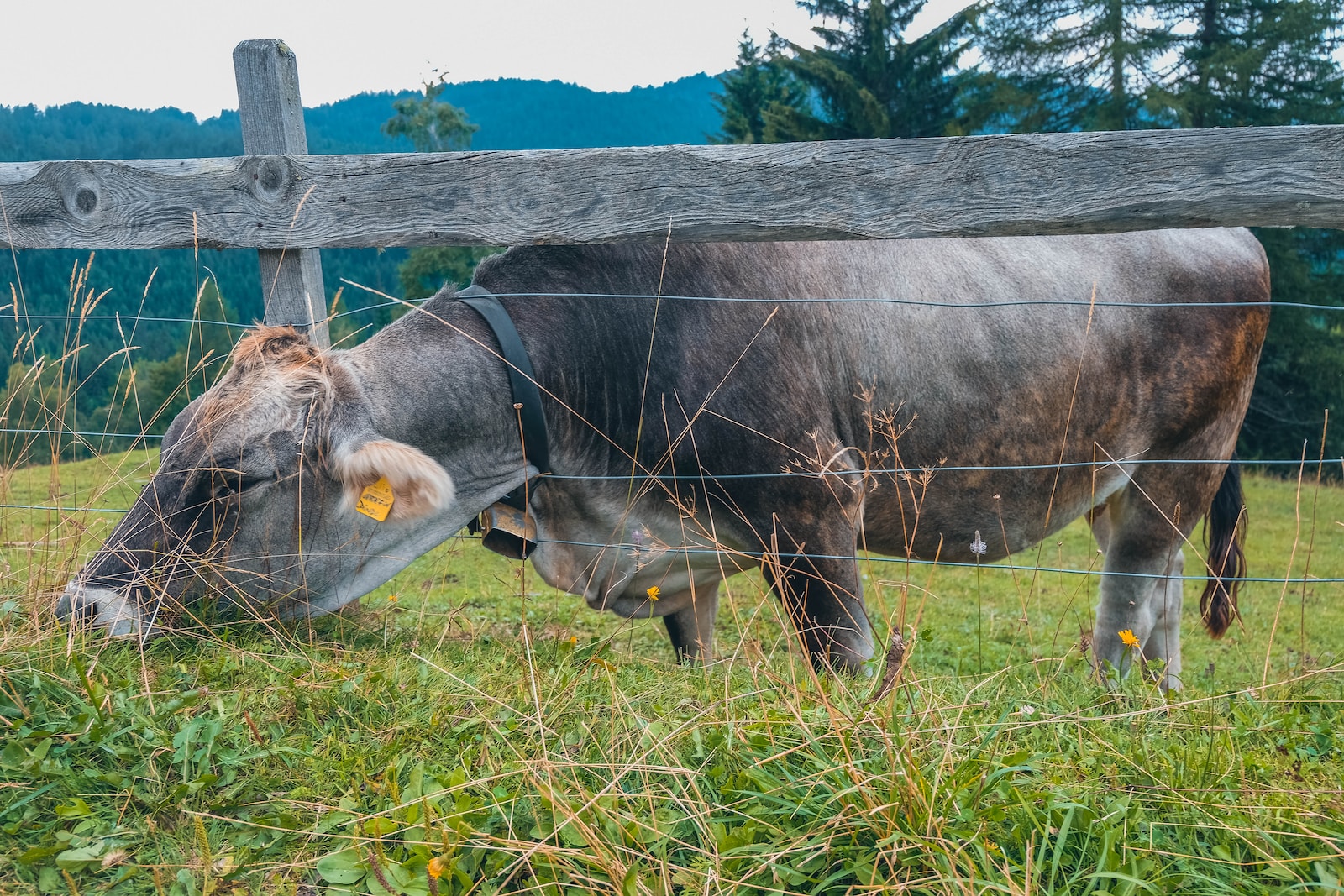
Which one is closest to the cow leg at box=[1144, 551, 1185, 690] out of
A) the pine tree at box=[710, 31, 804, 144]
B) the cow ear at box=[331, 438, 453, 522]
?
the cow ear at box=[331, 438, 453, 522]

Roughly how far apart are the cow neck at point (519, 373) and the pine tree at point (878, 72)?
2252cm

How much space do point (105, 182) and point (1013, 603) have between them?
305 inches

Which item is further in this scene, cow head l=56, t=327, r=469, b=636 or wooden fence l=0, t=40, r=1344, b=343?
cow head l=56, t=327, r=469, b=636

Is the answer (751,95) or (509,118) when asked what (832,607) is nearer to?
(751,95)

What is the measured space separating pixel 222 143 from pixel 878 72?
48939mm

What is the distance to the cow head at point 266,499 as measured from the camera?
304cm

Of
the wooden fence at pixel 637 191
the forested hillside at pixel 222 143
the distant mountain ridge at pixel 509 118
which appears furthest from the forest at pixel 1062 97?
the distant mountain ridge at pixel 509 118

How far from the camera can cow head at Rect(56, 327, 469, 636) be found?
119 inches

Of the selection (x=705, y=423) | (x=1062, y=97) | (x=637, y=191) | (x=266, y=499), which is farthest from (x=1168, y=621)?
(x=1062, y=97)

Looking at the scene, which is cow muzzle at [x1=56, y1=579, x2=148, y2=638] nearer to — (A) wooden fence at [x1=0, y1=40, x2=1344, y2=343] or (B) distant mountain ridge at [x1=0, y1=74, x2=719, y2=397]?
(A) wooden fence at [x1=0, y1=40, x2=1344, y2=343]

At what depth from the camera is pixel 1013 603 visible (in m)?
8.66

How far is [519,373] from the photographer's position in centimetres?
338

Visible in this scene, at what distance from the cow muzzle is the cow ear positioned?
708mm

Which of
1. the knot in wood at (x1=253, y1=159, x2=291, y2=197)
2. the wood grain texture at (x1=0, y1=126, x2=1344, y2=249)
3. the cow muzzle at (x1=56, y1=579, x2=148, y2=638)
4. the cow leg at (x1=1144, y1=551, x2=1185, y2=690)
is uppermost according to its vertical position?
the knot in wood at (x1=253, y1=159, x2=291, y2=197)
